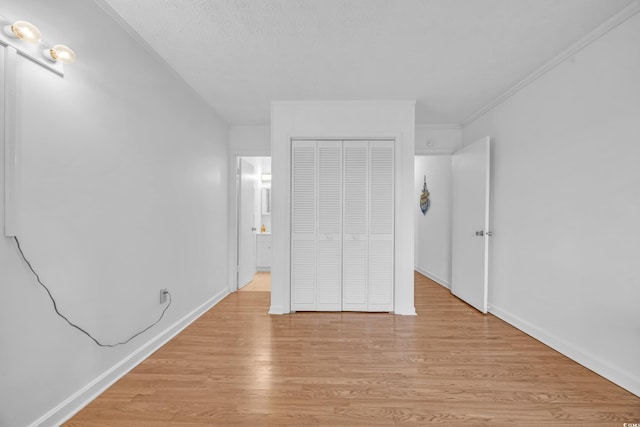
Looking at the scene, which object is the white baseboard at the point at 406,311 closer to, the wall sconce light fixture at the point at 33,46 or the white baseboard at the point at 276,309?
the white baseboard at the point at 276,309

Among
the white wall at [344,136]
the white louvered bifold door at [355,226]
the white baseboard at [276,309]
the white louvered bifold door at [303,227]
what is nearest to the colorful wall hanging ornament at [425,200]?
the white wall at [344,136]

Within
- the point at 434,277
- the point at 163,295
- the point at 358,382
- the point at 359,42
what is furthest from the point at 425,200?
the point at 163,295

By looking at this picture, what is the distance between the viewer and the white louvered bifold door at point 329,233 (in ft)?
10.5

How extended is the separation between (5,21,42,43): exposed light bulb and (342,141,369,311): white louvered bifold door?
2.51 meters

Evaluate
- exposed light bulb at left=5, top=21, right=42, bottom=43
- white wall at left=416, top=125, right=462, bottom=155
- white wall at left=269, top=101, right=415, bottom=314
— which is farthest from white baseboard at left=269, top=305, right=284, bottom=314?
white wall at left=416, top=125, right=462, bottom=155

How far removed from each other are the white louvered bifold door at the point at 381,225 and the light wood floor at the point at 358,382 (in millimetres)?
430

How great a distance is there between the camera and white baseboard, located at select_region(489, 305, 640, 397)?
1776 millimetres

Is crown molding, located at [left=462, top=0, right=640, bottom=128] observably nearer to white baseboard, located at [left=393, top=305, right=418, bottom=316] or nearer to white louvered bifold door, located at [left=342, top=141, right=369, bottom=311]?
white louvered bifold door, located at [left=342, top=141, right=369, bottom=311]

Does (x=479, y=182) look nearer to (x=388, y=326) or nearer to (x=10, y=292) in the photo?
(x=388, y=326)

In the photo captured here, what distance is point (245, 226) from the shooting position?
442 cm

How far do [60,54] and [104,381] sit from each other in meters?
1.94

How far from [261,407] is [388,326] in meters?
1.59

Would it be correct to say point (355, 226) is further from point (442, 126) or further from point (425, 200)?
point (425, 200)

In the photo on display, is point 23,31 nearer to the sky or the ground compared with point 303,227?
nearer to the sky
